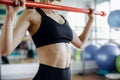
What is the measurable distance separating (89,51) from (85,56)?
226mm

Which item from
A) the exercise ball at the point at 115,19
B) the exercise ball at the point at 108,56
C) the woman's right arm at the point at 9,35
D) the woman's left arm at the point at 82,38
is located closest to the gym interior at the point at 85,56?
the exercise ball at the point at 108,56

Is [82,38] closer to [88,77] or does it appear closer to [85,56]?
[88,77]

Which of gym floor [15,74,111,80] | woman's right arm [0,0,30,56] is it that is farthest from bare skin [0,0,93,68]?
gym floor [15,74,111,80]

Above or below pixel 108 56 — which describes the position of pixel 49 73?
above

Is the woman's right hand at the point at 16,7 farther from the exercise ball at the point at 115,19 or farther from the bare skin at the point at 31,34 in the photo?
the exercise ball at the point at 115,19

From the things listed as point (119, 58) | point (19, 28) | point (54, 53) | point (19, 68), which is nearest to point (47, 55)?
point (54, 53)

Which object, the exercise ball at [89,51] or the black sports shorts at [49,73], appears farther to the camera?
the exercise ball at [89,51]

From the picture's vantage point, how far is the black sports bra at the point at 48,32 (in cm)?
125

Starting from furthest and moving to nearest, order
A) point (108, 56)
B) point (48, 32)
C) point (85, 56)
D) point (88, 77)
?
point (85, 56), point (88, 77), point (108, 56), point (48, 32)

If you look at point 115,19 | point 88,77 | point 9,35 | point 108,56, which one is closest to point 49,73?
point 9,35

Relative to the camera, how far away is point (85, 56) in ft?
15.6

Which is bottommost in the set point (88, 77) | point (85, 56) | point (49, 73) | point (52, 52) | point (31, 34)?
point (88, 77)

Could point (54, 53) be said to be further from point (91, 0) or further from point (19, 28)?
point (91, 0)

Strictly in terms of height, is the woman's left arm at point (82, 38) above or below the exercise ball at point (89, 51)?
above
